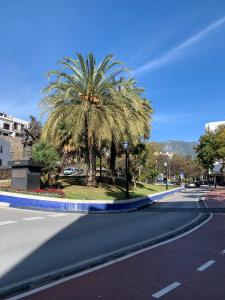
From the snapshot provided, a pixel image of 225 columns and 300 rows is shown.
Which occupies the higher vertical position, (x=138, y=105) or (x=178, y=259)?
(x=138, y=105)

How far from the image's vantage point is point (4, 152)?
213 ft

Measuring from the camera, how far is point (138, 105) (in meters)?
29.9

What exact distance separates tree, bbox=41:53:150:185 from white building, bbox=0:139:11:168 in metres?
37.3

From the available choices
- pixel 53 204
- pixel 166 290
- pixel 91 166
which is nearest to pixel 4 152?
pixel 91 166

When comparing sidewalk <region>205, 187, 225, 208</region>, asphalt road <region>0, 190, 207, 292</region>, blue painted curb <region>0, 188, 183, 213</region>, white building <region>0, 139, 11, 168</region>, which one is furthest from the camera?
white building <region>0, 139, 11, 168</region>

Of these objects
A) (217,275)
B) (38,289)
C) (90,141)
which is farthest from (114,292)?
(90,141)

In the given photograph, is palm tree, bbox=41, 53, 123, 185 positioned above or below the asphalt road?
above

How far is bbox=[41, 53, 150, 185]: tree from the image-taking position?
89.1 feet

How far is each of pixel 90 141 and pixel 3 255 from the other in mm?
20304

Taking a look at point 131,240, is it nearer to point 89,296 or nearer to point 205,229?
point 205,229

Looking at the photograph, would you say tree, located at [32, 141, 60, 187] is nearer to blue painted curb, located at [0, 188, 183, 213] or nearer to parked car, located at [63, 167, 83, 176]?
blue painted curb, located at [0, 188, 183, 213]

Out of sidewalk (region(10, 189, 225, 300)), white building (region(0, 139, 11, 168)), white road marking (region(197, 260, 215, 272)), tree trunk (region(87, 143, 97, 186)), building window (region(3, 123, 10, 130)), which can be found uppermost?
building window (region(3, 123, 10, 130))

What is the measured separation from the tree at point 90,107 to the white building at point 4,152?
122 ft

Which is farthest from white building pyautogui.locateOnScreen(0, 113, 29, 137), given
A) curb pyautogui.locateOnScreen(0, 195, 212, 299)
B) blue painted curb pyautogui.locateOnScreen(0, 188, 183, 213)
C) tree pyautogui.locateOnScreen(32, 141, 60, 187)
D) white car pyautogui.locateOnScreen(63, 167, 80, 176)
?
curb pyautogui.locateOnScreen(0, 195, 212, 299)
